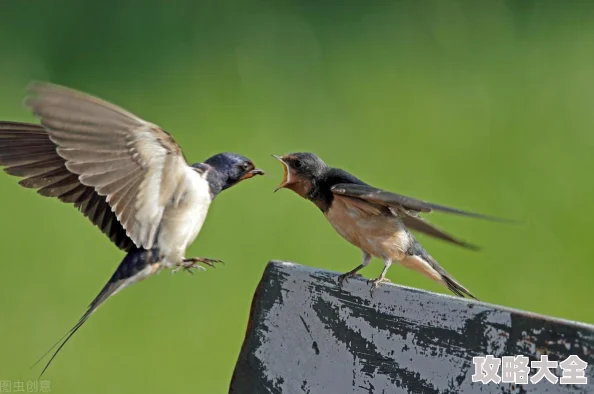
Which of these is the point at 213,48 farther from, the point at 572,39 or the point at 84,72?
the point at 572,39

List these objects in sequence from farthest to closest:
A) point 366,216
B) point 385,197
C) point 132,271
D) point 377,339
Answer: point 132,271, point 366,216, point 385,197, point 377,339

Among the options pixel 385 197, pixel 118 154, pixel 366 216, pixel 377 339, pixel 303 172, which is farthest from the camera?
pixel 303 172

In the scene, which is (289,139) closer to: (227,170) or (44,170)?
(227,170)

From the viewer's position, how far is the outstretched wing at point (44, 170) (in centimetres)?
306

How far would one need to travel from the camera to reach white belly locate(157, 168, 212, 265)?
3033 millimetres

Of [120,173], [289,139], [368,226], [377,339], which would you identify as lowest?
[377,339]

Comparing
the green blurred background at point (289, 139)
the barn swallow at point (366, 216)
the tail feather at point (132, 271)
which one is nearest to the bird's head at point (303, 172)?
the barn swallow at point (366, 216)

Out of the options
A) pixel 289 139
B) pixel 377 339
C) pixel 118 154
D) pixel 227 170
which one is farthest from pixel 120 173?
pixel 289 139

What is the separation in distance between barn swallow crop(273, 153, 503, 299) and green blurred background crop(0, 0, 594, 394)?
153 cm

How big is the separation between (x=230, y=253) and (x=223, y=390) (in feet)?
2.70

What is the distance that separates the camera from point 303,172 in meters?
3.24

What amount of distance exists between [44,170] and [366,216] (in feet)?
2.74

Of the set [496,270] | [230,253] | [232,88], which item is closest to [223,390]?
[230,253]

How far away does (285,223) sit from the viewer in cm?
537
